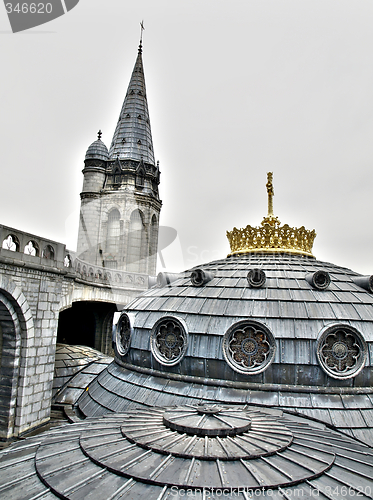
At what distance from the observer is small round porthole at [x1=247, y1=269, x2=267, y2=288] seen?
491 inches

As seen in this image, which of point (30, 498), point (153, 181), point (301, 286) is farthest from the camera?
point (153, 181)

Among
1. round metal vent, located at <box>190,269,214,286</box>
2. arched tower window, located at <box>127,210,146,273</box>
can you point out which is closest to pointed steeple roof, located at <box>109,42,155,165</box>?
arched tower window, located at <box>127,210,146,273</box>

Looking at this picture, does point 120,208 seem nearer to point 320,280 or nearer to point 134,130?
point 134,130

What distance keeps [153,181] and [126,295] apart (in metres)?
18.8

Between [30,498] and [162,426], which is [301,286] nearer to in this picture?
[162,426]

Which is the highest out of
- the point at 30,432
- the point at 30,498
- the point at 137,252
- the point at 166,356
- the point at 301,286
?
the point at 137,252

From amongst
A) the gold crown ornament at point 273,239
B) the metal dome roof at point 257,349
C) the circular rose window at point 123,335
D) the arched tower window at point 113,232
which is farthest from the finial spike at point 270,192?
the arched tower window at point 113,232

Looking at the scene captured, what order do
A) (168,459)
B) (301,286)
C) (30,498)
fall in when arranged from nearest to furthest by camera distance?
1. (30,498)
2. (168,459)
3. (301,286)

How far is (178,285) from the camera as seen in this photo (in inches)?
583

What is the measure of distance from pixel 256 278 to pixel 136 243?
29.9m

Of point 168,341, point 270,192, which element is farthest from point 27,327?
point 270,192

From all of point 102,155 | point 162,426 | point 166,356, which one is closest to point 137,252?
point 102,155

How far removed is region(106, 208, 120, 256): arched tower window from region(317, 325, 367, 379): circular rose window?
3225 cm

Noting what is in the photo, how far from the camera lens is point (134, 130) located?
44.4 metres
